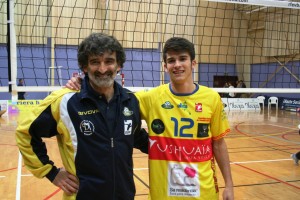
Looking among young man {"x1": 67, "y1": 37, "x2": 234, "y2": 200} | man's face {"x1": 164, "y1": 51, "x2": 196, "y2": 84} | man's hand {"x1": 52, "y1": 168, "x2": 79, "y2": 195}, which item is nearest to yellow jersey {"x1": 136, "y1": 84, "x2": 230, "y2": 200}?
young man {"x1": 67, "y1": 37, "x2": 234, "y2": 200}

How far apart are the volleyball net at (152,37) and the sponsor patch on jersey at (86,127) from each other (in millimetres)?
9606

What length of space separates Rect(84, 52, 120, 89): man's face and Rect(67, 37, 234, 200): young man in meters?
0.36

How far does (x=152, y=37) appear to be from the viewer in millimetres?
14773

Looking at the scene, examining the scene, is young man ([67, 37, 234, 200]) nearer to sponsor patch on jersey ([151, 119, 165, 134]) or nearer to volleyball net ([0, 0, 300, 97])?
sponsor patch on jersey ([151, 119, 165, 134])

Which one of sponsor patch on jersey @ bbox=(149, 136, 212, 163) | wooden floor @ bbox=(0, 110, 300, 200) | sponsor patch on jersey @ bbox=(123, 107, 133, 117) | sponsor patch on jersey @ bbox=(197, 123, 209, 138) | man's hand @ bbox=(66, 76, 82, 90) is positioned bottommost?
wooden floor @ bbox=(0, 110, 300, 200)

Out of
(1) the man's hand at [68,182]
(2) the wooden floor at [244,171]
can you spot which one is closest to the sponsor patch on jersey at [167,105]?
(1) the man's hand at [68,182]

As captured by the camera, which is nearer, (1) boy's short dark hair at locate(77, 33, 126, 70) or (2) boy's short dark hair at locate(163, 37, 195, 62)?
(1) boy's short dark hair at locate(77, 33, 126, 70)

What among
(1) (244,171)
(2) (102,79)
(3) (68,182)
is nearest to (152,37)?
(1) (244,171)

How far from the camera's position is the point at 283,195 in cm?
385

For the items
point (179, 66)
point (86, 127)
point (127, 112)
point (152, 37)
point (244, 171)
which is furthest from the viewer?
point (152, 37)

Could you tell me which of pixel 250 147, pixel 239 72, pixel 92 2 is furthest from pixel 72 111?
pixel 239 72

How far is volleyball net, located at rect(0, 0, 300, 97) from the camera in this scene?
1341 centimetres

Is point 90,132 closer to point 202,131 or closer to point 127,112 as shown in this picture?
point 127,112

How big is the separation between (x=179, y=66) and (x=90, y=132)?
669mm
